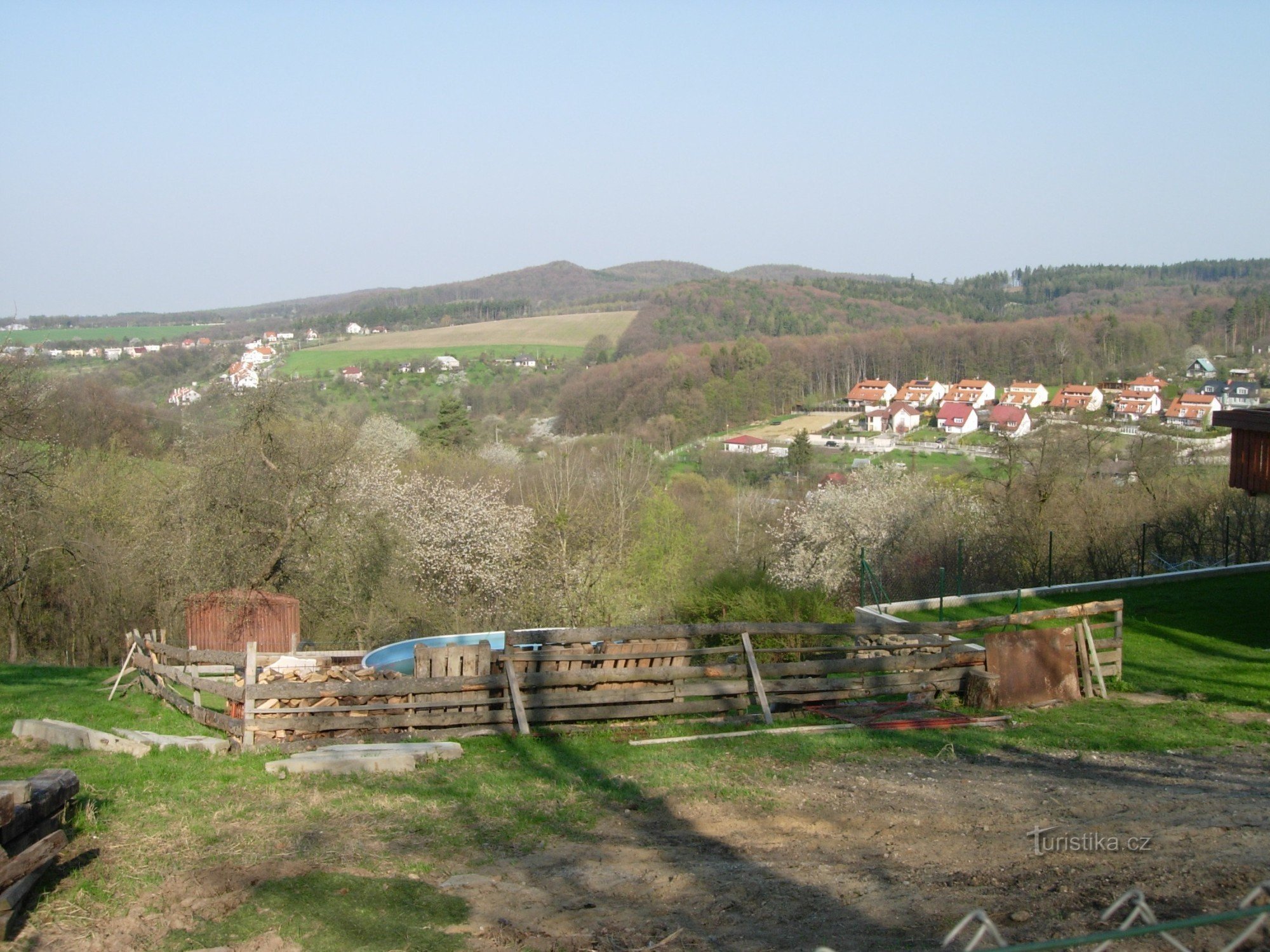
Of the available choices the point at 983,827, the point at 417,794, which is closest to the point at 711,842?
the point at 983,827

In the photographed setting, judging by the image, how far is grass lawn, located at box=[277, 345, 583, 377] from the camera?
73125 millimetres

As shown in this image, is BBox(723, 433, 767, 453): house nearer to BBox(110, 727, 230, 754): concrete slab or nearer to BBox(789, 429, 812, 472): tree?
BBox(789, 429, 812, 472): tree

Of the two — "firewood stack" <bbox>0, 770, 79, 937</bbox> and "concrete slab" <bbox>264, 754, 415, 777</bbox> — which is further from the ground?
"firewood stack" <bbox>0, 770, 79, 937</bbox>

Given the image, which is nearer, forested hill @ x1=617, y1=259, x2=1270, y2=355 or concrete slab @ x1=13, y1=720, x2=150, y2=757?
concrete slab @ x1=13, y1=720, x2=150, y2=757

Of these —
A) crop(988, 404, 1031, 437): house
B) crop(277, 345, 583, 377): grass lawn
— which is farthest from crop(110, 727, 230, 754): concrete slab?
crop(277, 345, 583, 377): grass lawn

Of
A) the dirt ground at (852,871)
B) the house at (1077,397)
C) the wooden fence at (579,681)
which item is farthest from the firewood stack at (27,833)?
the house at (1077,397)

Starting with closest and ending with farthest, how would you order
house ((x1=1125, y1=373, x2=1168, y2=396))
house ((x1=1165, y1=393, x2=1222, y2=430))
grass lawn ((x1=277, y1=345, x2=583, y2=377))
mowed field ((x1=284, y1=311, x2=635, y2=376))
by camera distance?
house ((x1=1165, y1=393, x2=1222, y2=430)), house ((x1=1125, y1=373, x2=1168, y2=396)), grass lawn ((x1=277, y1=345, x2=583, y2=377)), mowed field ((x1=284, y1=311, x2=635, y2=376))

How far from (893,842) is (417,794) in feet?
14.1

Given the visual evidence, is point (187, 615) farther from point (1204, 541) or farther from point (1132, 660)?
point (1204, 541)

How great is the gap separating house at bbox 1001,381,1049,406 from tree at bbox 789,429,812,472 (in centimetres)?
1552

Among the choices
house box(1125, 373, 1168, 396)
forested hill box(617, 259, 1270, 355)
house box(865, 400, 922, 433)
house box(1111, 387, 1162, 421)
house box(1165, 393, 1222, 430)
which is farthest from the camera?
forested hill box(617, 259, 1270, 355)

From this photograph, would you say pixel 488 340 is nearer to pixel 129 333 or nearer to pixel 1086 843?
pixel 129 333

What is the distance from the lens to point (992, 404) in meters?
69.2

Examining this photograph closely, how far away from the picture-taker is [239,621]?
22.6 metres
